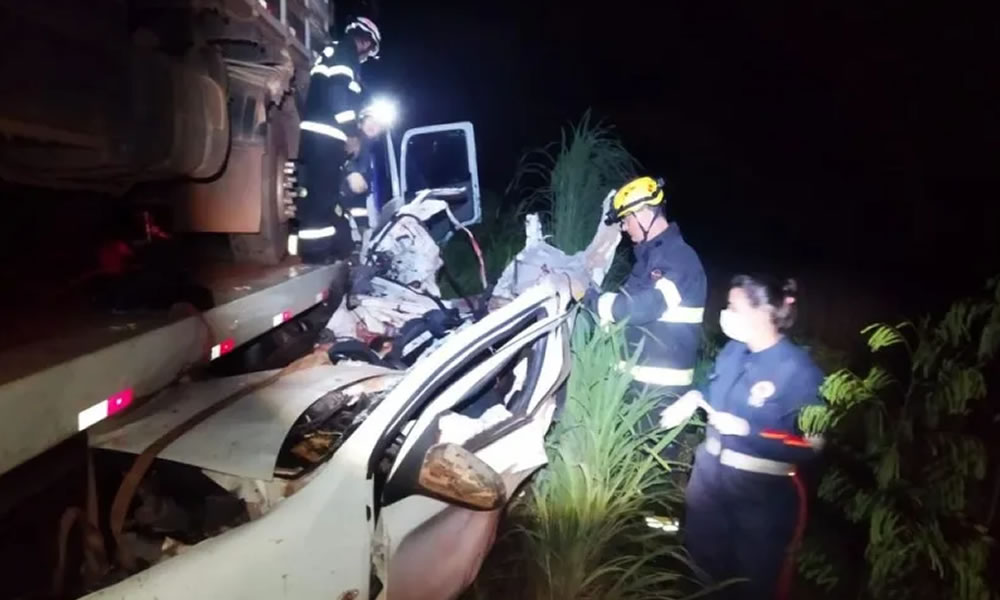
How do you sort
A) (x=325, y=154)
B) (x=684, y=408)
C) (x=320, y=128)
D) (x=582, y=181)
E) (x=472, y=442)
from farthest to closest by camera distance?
1. (x=582, y=181)
2. (x=325, y=154)
3. (x=320, y=128)
4. (x=684, y=408)
5. (x=472, y=442)

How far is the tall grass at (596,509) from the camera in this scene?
3.87 metres

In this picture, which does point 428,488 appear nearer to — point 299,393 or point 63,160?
point 299,393

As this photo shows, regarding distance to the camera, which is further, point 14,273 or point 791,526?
point 791,526

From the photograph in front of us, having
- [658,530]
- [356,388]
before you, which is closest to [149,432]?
[356,388]

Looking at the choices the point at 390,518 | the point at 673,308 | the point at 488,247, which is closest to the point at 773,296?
the point at 673,308

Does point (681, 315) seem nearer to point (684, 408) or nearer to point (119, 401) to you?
point (684, 408)

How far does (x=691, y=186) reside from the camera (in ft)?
36.7

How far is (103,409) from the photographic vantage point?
222 centimetres

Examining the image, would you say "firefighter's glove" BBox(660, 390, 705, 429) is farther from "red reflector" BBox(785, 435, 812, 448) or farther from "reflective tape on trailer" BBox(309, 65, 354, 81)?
"reflective tape on trailer" BBox(309, 65, 354, 81)

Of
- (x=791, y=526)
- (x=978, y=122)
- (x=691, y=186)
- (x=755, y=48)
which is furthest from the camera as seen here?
(x=691, y=186)

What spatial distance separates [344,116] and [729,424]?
10.1 ft

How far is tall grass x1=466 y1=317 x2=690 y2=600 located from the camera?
387cm

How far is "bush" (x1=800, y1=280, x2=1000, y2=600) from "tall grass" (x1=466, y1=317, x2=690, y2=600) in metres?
0.88

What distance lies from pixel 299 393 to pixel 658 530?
2220 millimetres
